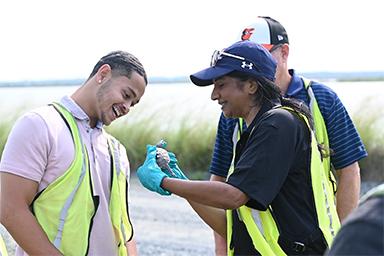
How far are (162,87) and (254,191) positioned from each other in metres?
16.6

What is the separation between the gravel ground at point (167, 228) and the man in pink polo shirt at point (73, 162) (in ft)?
11.6

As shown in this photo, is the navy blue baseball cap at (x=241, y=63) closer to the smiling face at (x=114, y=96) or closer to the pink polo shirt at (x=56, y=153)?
the smiling face at (x=114, y=96)

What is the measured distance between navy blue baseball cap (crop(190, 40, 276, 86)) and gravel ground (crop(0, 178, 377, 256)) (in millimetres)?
3768

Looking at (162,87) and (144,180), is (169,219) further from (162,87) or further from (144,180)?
(162,87)

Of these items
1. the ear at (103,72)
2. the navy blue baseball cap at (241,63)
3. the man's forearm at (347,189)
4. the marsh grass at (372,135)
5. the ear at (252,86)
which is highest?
the navy blue baseball cap at (241,63)

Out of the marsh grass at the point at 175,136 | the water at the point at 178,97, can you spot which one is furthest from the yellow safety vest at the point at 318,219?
the water at the point at 178,97

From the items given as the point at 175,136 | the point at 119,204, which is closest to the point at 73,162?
the point at 119,204

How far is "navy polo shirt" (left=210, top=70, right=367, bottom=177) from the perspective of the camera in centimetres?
384

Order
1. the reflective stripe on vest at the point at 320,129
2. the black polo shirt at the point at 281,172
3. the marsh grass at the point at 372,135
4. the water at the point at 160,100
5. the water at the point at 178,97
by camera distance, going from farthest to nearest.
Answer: the water at the point at 160,100
the water at the point at 178,97
the marsh grass at the point at 372,135
the reflective stripe on vest at the point at 320,129
the black polo shirt at the point at 281,172

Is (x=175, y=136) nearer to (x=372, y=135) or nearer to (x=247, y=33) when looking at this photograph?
(x=372, y=135)

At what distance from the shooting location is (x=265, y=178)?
120 inches

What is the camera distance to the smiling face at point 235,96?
10.8ft

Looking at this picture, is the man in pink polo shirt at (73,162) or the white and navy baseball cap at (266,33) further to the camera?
the white and navy baseball cap at (266,33)

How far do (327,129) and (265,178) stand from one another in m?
0.90
